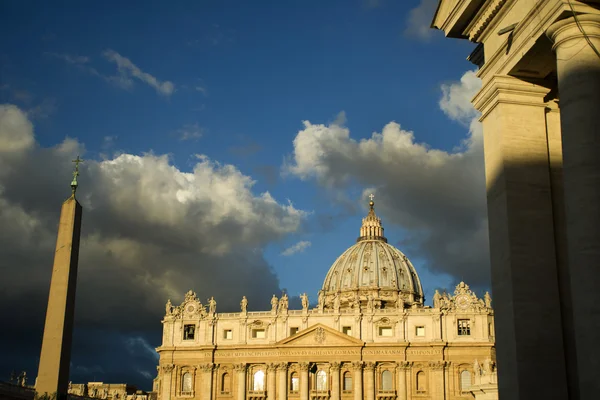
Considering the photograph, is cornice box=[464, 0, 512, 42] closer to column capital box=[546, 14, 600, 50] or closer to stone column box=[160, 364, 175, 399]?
column capital box=[546, 14, 600, 50]

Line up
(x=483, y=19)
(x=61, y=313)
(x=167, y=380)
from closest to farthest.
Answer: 1. (x=483, y=19)
2. (x=61, y=313)
3. (x=167, y=380)

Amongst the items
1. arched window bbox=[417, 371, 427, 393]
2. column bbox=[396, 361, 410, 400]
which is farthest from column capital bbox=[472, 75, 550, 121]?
arched window bbox=[417, 371, 427, 393]

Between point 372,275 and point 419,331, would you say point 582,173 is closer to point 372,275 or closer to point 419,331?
point 419,331

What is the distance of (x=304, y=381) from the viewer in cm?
8950

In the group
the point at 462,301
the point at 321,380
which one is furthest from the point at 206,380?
the point at 462,301

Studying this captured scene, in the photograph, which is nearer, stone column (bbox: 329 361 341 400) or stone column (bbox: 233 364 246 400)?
stone column (bbox: 329 361 341 400)

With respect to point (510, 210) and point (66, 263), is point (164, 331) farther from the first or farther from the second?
point (510, 210)

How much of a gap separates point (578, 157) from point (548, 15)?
2874 millimetres

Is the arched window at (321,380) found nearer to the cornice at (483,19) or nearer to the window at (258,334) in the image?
the window at (258,334)

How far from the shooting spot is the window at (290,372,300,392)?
3565 inches

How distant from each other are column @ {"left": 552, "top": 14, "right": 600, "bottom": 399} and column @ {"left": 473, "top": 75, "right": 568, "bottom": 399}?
213cm

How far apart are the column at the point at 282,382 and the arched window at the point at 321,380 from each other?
3633 mm

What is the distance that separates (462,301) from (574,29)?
255ft

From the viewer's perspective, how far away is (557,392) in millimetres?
14812
